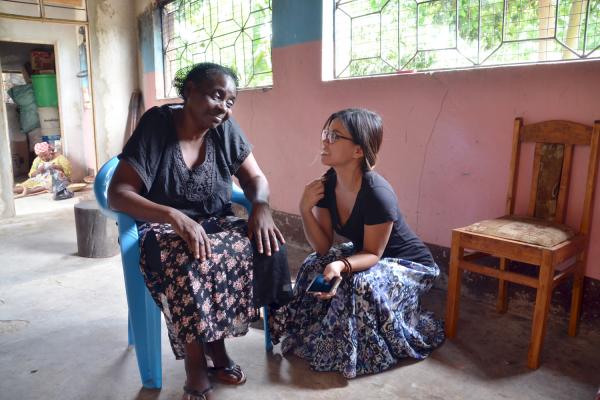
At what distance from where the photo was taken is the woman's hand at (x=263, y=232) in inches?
67.8

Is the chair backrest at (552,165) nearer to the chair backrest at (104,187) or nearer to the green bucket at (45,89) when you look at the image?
the chair backrest at (104,187)

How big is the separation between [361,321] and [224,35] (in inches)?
131

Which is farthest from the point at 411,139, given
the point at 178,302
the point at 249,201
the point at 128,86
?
the point at 128,86

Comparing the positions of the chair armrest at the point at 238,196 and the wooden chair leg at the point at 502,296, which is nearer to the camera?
the chair armrest at the point at 238,196

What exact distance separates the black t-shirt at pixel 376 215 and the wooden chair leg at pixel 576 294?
0.68 meters

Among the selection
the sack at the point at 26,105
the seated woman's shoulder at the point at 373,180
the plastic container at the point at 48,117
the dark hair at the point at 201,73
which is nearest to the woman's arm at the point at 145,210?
the dark hair at the point at 201,73

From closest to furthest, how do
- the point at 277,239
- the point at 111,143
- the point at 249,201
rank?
the point at 277,239, the point at 249,201, the point at 111,143

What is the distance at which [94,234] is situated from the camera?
3467mm

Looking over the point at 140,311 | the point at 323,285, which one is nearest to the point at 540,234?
the point at 323,285

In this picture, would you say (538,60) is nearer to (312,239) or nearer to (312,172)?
(312,239)

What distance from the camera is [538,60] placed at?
2322mm

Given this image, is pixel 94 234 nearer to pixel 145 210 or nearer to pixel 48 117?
pixel 145 210

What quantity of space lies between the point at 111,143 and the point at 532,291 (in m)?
5.17

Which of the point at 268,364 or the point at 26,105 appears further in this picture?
the point at 26,105
